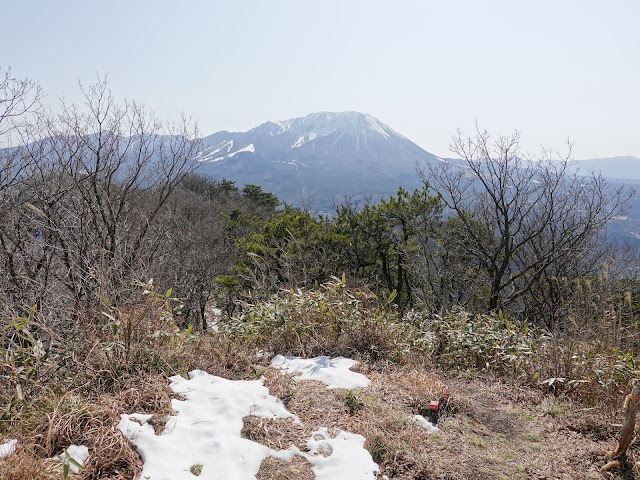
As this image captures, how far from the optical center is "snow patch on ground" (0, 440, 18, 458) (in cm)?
200

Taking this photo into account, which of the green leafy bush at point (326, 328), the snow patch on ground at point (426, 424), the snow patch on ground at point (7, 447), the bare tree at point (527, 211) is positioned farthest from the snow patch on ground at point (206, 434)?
the bare tree at point (527, 211)

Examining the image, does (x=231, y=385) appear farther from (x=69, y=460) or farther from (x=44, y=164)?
(x=44, y=164)

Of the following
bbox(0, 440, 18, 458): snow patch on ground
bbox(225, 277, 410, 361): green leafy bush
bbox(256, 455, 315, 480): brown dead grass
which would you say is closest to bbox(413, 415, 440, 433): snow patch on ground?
bbox(256, 455, 315, 480): brown dead grass

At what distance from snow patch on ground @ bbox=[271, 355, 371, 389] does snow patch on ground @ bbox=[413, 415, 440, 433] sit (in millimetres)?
625

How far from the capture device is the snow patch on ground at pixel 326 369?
11.2ft

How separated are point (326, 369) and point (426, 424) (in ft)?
3.80

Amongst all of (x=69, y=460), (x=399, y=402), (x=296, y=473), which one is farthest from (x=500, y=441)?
(x=69, y=460)

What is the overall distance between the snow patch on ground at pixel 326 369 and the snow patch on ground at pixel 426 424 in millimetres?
625

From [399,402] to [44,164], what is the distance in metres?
9.81

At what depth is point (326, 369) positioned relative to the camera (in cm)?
370

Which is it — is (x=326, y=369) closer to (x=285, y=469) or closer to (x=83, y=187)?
(x=285, y=469)

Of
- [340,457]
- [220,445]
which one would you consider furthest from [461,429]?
[220,445]

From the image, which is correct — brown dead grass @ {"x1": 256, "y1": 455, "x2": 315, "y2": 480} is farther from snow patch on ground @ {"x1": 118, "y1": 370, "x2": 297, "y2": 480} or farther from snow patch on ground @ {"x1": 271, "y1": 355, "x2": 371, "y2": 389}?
snow patch on ground @ {"x1": 271, "y1": 355, "x2": 371, "y2": 389}

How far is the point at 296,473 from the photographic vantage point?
227cm
